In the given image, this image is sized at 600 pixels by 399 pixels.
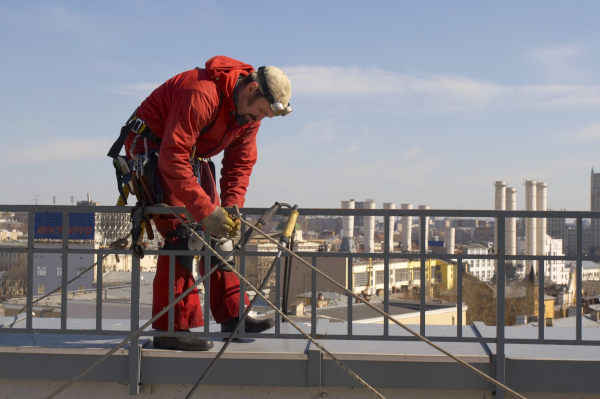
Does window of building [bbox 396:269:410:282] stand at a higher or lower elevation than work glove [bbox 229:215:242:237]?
lower

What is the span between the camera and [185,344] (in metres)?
3.55

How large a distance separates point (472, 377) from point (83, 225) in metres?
77.1

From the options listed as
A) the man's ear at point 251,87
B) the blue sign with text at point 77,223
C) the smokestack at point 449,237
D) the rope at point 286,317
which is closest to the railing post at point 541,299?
the rope at point 286,317

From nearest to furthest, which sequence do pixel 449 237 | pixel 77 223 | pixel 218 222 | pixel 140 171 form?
1. pixel 218 222
2. pixel 140 171
3. pixel 77 223
4. pixel 449 237

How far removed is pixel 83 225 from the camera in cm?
7475

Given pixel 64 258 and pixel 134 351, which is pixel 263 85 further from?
pixel 134 351

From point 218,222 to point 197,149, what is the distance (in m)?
0.75

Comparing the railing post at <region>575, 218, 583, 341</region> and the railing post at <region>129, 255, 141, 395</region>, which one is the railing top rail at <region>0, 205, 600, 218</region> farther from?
the railing post at <region>129, 255, 141, 395</region>

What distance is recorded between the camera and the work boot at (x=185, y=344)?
3.55 metres

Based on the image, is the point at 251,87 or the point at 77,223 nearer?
the point at 251,87

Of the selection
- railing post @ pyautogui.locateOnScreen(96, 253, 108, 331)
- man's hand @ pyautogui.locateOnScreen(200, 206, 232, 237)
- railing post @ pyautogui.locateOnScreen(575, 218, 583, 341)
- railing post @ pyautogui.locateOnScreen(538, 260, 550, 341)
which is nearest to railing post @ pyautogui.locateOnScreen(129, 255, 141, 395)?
railing post @ pyautogui.locateOnScreen(96, 253, 108, 331)

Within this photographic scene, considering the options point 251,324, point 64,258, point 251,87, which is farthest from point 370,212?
point 64,258

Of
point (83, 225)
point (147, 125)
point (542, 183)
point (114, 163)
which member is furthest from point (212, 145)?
point (542, 183)

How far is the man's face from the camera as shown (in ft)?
11.5
